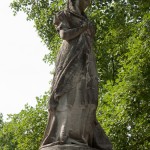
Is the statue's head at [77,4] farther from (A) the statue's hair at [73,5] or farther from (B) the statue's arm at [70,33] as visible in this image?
(B) the statue's arm at [70,33]

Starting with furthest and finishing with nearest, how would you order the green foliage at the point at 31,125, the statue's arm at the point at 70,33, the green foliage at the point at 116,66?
the green foliage at the point at 31,125 → the green foliage at the point at 116,66 → the statue's arm at the point at 70,33

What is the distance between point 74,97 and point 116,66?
13.7 metres

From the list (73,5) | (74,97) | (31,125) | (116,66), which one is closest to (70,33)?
(73,5)

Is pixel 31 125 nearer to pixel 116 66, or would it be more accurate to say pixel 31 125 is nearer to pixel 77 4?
pixel 116 66

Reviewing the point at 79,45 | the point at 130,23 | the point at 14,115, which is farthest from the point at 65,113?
the point at 14,115

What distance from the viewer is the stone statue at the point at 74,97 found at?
7.35 m

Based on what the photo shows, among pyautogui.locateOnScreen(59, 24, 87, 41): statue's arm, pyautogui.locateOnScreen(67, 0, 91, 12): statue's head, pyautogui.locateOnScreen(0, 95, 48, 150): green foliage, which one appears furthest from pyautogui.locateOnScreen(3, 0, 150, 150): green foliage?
pyautogui.locateOnScreen(59, 24, 87, 41): statue's arm

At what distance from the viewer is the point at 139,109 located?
1571cm

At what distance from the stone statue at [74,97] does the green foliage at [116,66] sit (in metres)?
7.46

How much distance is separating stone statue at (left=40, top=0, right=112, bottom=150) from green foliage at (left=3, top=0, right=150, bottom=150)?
746cm

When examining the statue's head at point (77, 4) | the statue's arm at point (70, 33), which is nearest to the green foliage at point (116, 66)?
the statue's head at point (77, 4)

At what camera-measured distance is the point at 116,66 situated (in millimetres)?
21172

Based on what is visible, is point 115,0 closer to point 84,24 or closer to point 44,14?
point 44,14

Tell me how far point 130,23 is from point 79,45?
11.6 metres
